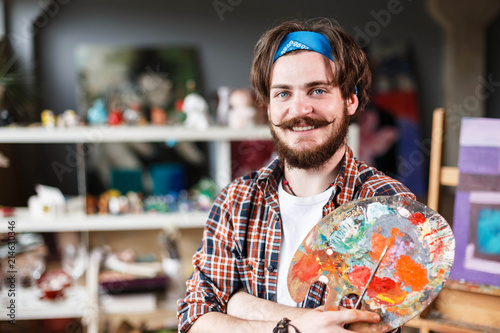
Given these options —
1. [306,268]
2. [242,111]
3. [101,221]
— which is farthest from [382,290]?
[101,221]

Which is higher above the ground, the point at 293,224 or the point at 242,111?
the point at 242,111

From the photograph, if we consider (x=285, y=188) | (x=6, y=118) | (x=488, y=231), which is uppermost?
(x=6, y=118)

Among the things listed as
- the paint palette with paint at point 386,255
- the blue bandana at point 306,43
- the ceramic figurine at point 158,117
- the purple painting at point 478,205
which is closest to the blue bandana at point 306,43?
the blue bandana at point 306,43

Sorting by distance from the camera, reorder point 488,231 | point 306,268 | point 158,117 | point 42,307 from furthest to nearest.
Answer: point 158,117 → point 42,307 → point 488,231 → point 306,268

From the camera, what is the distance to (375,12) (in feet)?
10.8

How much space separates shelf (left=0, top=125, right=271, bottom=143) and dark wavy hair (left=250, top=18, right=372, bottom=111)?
142 centimetres

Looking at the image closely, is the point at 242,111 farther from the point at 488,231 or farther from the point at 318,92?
the point at 318,92

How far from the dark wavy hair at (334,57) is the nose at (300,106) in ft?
0.30

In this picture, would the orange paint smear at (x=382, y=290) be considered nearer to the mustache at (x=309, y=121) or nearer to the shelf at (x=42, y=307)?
the mustache at (x=309, y=121)

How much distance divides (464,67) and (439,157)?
2016 mm

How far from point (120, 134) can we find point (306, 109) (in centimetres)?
177

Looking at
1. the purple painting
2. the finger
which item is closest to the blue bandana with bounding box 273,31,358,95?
the finger

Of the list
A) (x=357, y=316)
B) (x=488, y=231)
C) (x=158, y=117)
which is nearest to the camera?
(x=357, y=316)

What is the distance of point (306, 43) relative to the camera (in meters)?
1.16
